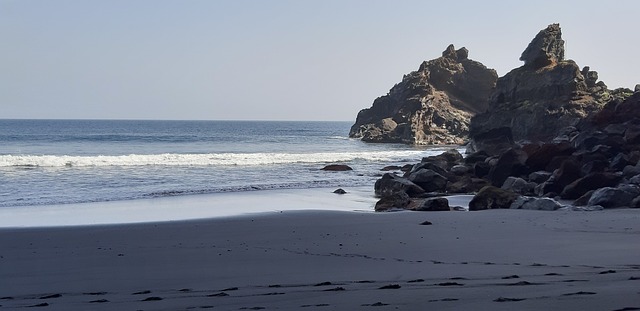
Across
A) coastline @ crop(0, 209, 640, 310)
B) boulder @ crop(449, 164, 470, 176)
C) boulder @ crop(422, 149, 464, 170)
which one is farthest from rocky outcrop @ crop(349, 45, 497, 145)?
coastline @ crop(0, 209, 640, 310)

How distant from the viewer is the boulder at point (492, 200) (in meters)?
15.2

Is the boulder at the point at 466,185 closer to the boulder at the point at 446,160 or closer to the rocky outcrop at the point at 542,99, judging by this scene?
the boulder at the point at 446,160

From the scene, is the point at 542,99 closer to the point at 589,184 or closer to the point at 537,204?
the point at 589,184

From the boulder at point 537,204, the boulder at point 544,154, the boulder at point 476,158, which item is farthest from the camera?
the boulder at point 476,158

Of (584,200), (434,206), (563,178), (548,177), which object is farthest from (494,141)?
(434,206)

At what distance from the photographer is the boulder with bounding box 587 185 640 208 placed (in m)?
14.1

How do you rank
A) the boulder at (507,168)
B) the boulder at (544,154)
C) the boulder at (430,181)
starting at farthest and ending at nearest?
1. the boulder at (544,154)
2. the boulder at (507,168)
3. the boulder at (430,181)

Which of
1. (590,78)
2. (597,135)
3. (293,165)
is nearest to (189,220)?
(597,135)

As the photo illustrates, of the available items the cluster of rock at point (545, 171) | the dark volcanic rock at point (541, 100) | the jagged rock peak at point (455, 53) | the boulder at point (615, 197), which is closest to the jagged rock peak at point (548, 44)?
the dark volcanic rock at point (541, 100)

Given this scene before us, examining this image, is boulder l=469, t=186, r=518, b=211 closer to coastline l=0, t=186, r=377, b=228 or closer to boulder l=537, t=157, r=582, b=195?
coastline l=0, t=186, r=377, b=228

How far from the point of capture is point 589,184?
1670 cm

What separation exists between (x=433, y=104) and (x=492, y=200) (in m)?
68.5

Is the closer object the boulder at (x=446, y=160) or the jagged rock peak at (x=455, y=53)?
the boulder at (x=446, y=160)

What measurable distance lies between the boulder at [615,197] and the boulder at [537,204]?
882 mm
